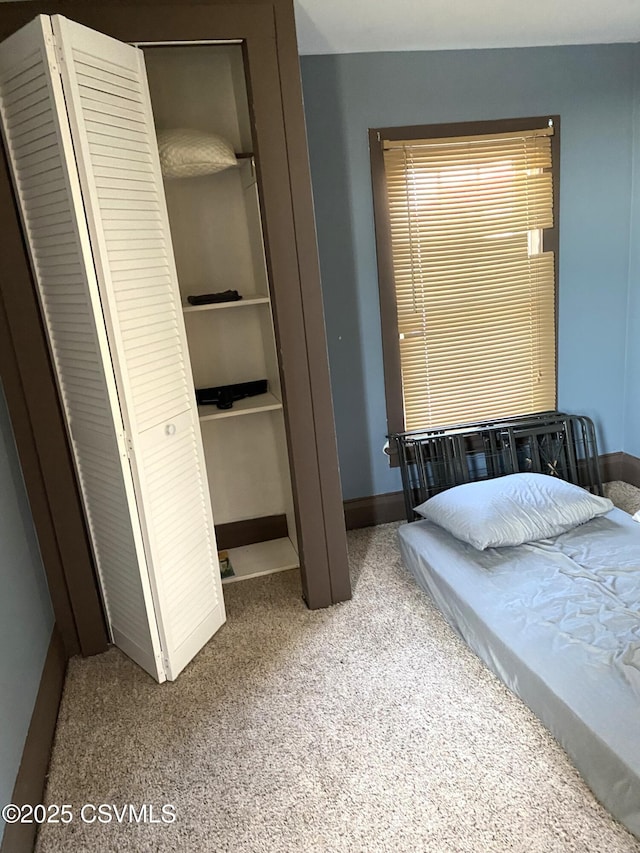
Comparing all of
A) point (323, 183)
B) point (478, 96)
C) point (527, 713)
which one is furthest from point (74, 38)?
point (527, 713)

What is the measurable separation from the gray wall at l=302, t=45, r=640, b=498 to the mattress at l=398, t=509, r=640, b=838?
2.92 feet

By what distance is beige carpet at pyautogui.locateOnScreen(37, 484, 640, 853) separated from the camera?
1536 millimetres

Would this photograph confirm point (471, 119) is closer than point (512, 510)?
No

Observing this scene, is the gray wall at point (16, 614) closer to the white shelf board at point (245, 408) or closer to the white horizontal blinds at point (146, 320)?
the white horizontal blinds at point (146, 320)

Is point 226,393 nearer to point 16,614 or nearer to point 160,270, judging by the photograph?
point 160,270

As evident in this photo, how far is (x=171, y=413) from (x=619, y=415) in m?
2.55

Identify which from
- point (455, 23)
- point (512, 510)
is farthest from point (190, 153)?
point (512, 510)

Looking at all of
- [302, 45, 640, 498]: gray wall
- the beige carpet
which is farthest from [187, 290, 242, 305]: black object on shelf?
the beige carpet

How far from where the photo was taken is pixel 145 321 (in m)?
1.97

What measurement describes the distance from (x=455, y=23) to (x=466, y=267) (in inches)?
40.2

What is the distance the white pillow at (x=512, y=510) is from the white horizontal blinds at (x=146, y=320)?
1017 millimetres

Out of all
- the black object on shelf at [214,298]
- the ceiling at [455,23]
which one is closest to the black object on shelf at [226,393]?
the black object on shelf at [214,298]

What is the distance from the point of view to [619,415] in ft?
11.1

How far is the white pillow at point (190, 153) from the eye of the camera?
2.27 metres
